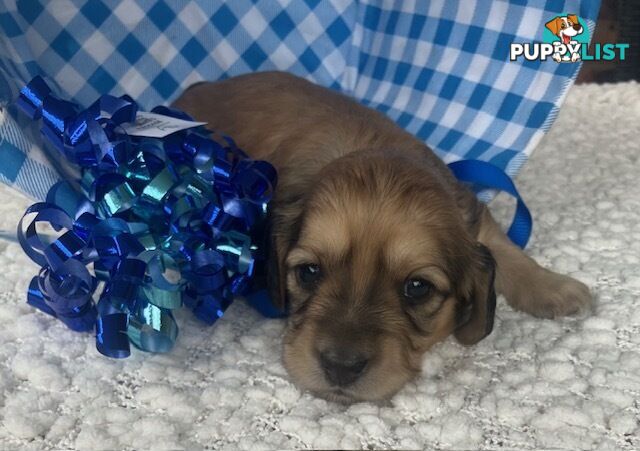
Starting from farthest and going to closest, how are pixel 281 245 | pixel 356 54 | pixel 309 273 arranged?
1. pixel 356 54
2. pixel 281 245
3. pixel 309 273

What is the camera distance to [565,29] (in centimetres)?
308

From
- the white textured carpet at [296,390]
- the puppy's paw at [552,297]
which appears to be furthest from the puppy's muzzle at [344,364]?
the puppy's paw at [552,297]

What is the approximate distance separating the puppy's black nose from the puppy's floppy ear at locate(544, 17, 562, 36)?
1952 millimetres

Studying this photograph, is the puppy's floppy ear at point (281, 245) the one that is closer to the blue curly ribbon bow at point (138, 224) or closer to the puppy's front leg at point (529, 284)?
the blue curly ribbon bow at point (138, 224)

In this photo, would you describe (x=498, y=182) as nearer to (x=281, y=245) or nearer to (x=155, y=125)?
(x=281, y=245)

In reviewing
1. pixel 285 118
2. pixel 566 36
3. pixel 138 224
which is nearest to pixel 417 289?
pixel 138 224

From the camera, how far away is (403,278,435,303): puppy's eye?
6.60ft

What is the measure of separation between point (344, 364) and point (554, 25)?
2015mm

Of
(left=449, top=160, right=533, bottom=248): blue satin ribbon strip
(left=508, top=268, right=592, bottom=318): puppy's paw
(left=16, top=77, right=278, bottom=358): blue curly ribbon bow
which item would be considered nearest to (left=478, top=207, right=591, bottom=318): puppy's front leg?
(left=508, top=268, right=592, bottom=318): puppy's paw

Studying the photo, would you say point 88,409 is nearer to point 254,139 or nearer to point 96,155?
point 96,155

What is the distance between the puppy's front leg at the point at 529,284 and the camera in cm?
239

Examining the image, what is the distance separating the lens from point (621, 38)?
13.7 feet

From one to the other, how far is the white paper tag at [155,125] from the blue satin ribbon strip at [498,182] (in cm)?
104

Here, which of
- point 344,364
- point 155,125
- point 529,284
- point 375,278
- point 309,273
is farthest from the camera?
point 529,284
